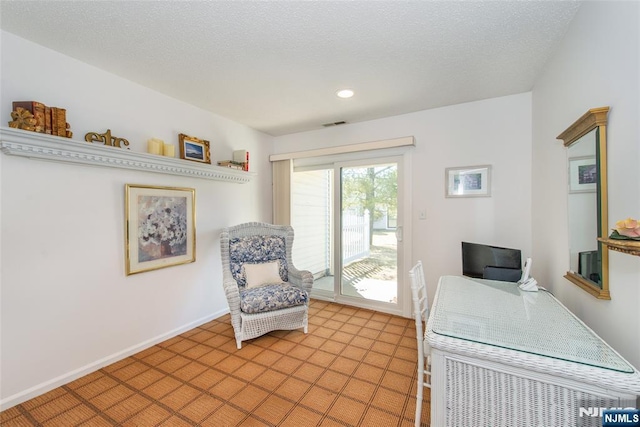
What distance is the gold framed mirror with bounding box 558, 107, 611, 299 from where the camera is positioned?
1.32 meters

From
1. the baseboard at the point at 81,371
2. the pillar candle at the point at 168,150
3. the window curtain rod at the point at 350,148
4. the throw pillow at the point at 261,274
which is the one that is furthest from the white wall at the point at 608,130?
the baseboard at the point at 81,371

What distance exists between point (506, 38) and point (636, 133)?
1.18 m

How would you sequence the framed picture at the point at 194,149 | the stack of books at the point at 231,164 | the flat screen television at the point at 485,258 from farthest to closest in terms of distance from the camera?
the stack of books at the point at 231,164 < the framed picture at the point at 194,149 < the flat screen television at the point at 485,258

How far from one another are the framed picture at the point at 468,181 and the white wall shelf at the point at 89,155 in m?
2.70

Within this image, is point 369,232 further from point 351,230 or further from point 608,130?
point 608,130

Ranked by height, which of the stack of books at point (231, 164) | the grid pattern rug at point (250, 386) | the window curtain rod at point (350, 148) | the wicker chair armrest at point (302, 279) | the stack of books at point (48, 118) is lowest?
the grid pattern rug at point (250, 386)

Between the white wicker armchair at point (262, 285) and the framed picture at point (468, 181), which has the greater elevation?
the framed picture at point (468, 181)

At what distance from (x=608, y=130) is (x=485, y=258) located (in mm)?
1451

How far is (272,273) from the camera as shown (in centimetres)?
303

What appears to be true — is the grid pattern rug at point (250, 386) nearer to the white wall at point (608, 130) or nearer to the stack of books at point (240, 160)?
the white wall at point (608, 130)

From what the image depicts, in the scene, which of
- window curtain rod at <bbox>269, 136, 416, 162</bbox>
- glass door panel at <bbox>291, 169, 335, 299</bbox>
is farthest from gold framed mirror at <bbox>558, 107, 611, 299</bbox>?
glass door panel at <bbox>291, 169, 335, 299</bbox>

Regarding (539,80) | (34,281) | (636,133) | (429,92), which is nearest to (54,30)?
(34,281)

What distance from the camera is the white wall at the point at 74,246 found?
1.82 meters

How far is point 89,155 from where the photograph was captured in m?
2.09
